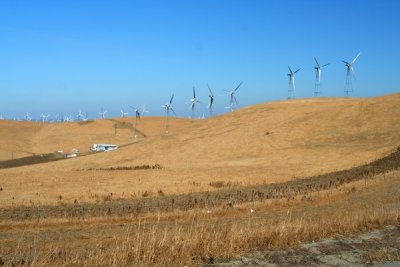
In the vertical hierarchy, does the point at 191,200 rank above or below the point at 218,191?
below

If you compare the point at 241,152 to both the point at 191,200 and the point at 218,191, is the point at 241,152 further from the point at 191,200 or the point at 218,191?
the point at 191,200

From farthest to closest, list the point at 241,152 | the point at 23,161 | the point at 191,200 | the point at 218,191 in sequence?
the point at 23,161 → the point at 241,152 → the point at 218,191 → the point at 191,200

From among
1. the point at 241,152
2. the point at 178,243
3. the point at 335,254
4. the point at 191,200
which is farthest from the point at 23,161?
the point at 335,254

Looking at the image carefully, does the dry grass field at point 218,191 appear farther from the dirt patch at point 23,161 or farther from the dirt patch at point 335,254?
the dirt patch at point 23,161

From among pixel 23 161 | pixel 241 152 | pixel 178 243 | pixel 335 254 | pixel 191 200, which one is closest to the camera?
pixel 178 243

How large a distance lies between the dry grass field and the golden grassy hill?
16 centimetres

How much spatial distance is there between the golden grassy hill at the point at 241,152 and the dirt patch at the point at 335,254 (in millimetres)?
24772

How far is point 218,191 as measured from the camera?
119 ft

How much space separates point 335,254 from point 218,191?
84.0 ft

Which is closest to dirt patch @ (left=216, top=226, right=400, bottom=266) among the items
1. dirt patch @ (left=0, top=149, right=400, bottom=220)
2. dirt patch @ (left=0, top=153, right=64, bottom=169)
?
dirt patch @ (left=0, top=149, right=400, bottom=220)

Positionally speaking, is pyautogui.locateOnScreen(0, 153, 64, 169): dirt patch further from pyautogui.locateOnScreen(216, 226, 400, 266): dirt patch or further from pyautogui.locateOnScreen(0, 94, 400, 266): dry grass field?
pyautogui.locateOnScreen(216, 226, 400, 266): dirt patch

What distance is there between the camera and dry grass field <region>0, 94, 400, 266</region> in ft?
34.8

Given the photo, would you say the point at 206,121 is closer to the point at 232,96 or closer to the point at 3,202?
the point at 232,96

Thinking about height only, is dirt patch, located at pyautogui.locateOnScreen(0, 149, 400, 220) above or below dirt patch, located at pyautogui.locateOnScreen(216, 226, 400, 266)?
below
